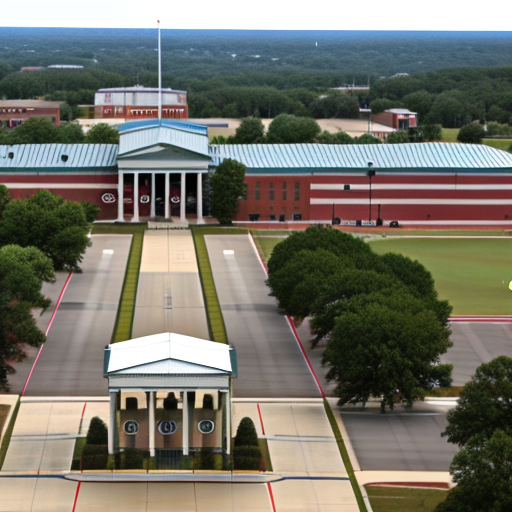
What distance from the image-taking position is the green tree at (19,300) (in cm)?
5684

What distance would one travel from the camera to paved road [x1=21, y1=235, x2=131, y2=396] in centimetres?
5722

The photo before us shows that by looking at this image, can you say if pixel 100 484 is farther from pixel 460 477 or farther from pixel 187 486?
pixel 460 477

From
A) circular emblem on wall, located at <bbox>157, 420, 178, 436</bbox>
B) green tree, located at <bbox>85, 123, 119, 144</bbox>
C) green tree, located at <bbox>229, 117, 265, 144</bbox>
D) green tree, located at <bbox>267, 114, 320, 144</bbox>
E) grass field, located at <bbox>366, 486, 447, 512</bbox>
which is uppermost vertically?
circular emblem on wall, located at <bbox>157, 420, 178, 436</bbox>

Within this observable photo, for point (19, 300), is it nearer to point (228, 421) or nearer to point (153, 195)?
point (228, 421)

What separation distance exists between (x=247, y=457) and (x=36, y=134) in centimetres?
9532

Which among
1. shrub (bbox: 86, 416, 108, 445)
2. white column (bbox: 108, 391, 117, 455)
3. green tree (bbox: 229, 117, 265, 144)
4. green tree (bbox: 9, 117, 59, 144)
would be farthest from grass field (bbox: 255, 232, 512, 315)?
green tree (bbox: 229, 117, 265, 144)

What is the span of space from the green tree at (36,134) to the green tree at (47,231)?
5418 centimetres

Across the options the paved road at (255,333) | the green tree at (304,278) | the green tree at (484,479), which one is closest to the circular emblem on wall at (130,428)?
the paved road at (255,333)

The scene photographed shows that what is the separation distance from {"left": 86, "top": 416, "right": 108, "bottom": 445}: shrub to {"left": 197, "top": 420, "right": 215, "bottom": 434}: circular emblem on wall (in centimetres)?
328

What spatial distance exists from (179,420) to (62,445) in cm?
445

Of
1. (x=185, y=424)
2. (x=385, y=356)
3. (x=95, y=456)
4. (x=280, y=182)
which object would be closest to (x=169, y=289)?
(x=385, y=356)

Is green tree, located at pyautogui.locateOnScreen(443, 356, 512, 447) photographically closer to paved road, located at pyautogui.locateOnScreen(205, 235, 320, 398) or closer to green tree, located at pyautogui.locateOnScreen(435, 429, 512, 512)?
green tree, located at pyautogui.locateOnScreen(435, 429, 512, 512)

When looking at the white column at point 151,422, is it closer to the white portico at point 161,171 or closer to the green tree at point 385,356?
the green tree at point 385,356

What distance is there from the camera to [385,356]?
172ft
